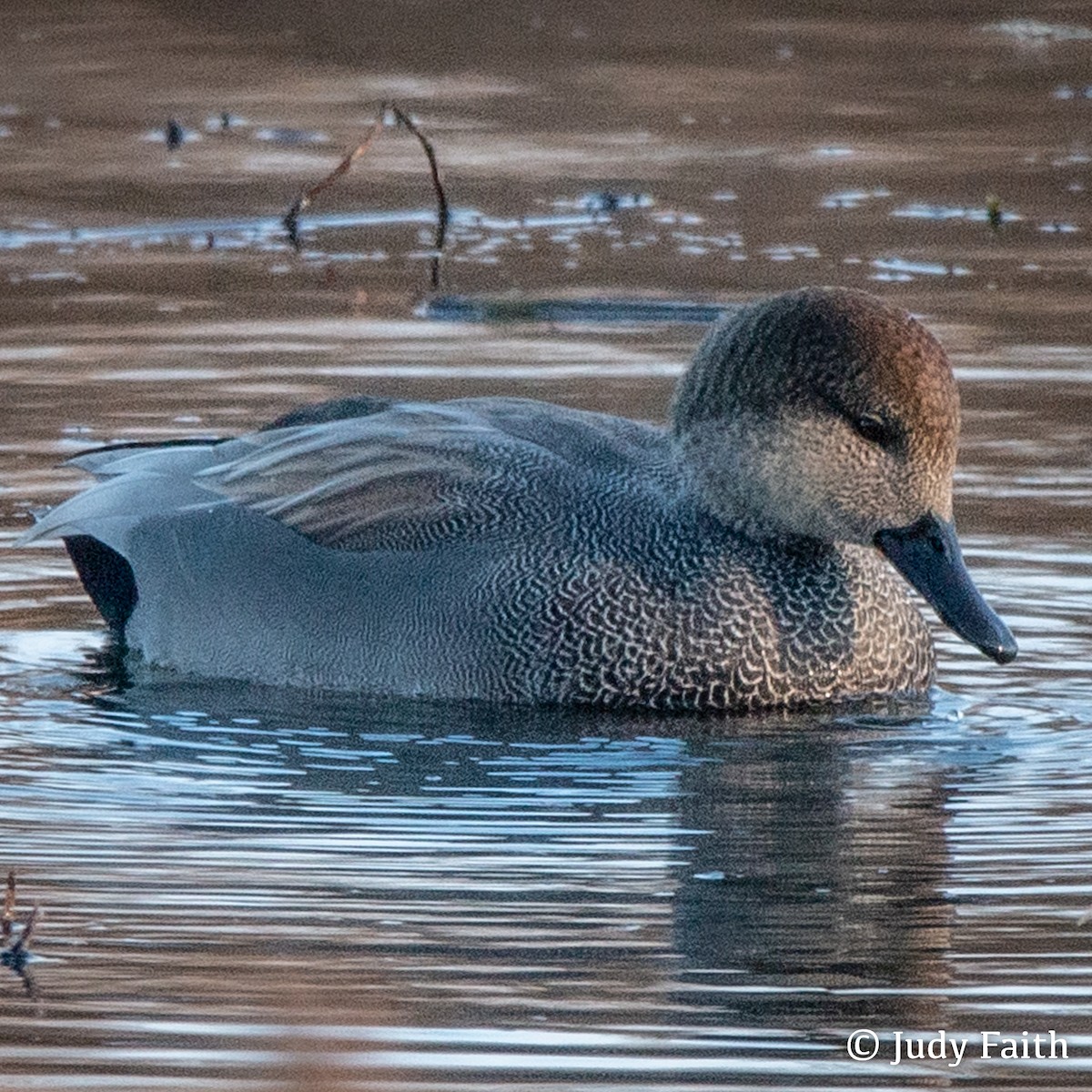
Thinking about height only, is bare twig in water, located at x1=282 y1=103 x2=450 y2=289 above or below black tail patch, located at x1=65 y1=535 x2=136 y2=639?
above

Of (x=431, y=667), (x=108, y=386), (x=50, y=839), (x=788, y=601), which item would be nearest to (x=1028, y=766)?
(x=788, y=601)

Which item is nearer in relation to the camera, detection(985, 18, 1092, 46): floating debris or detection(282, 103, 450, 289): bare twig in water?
detection(282, 103, 450, 289): bare twig in water

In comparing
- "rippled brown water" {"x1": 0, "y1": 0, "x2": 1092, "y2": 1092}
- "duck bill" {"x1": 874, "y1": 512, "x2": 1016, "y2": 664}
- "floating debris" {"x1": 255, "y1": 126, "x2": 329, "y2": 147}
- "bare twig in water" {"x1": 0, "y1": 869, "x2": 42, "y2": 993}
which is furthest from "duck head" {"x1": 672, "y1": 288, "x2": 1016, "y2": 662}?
"floating debris" {"x1": 255, "y1": 126, "x2": 329, "y2": 147}

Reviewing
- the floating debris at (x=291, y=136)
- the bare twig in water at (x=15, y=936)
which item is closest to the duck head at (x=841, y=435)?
the bare twig in water at (x=15, y=936)

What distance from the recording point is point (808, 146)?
1445cm

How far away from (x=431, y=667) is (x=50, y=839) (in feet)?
4.73

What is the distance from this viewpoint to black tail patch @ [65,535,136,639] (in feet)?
26.1

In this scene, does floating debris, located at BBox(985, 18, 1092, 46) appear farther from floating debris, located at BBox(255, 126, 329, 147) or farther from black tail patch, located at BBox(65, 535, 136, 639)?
black tail patch, located at BBox(65, 535, 136, 639)

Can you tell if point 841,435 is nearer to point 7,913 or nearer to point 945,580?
point 945,580

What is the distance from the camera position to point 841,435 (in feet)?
23.2

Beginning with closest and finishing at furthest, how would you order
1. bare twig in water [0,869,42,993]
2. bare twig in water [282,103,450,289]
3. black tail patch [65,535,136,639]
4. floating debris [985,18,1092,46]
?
bare twig in water [0,869,42,993], black tail patch [65,535,136,639], bare twig in water [282,103,450,289], floating debris [985,18,1092,46]

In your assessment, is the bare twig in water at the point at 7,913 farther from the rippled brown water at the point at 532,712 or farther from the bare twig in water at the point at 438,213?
the bare twig in water at the point at 438,213

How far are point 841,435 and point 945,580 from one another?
432 millimetres

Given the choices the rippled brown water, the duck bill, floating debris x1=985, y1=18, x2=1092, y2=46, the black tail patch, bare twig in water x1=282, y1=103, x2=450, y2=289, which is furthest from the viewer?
floating debris x1=985, y1=18, x2=1092, y2=46
